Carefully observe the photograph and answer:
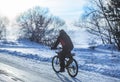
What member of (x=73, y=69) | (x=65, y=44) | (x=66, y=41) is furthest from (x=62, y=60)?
(x=66, y=41)

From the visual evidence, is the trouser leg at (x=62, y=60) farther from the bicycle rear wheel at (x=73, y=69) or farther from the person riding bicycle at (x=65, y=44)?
the bicycle rear wheel at (x=73, y=69)

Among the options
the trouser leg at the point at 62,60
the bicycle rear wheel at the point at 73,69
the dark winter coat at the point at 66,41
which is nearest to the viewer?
the bicycle rear wheel at the point at 73,69

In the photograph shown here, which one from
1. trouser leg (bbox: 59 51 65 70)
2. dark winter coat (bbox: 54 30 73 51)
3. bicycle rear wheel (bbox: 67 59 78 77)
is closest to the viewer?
bicycle rear wheel (bbox: 67 59 78 77)

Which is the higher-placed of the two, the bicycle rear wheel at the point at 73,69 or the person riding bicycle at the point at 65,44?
the person riding bicycle at the point at 65,44

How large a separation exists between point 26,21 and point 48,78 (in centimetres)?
7468

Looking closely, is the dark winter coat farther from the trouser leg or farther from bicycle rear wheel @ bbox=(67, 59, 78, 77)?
bicycle rear wheel @ bbox=(67, 59, 78, 77)

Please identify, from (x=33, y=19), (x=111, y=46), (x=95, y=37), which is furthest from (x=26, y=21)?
(x=111, y=46)

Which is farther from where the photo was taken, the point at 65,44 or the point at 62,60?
Result: the point at 62,60

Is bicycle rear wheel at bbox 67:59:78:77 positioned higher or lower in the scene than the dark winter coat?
lower

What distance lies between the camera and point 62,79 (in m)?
11.6

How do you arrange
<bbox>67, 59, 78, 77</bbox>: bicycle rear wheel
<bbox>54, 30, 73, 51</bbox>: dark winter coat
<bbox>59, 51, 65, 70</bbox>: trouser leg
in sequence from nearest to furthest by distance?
<bbox>67, 59, 78, 77</bbox>: bicycle rear wheel, <bbox>54, 30, 73, 51</bbox>: dark winter coat, <bbox>59, 51, 65, 70</bbox>: trouser leg

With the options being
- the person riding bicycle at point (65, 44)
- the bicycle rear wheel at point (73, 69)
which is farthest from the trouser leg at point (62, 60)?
the bicycle rear wheel at point (73, 69)

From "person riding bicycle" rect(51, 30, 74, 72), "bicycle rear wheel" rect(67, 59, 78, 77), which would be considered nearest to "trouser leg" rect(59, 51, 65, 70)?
"person riding bicycle" rect(51, 30, 74, 72)

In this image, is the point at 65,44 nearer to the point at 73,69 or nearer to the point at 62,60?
the point at 62,60
